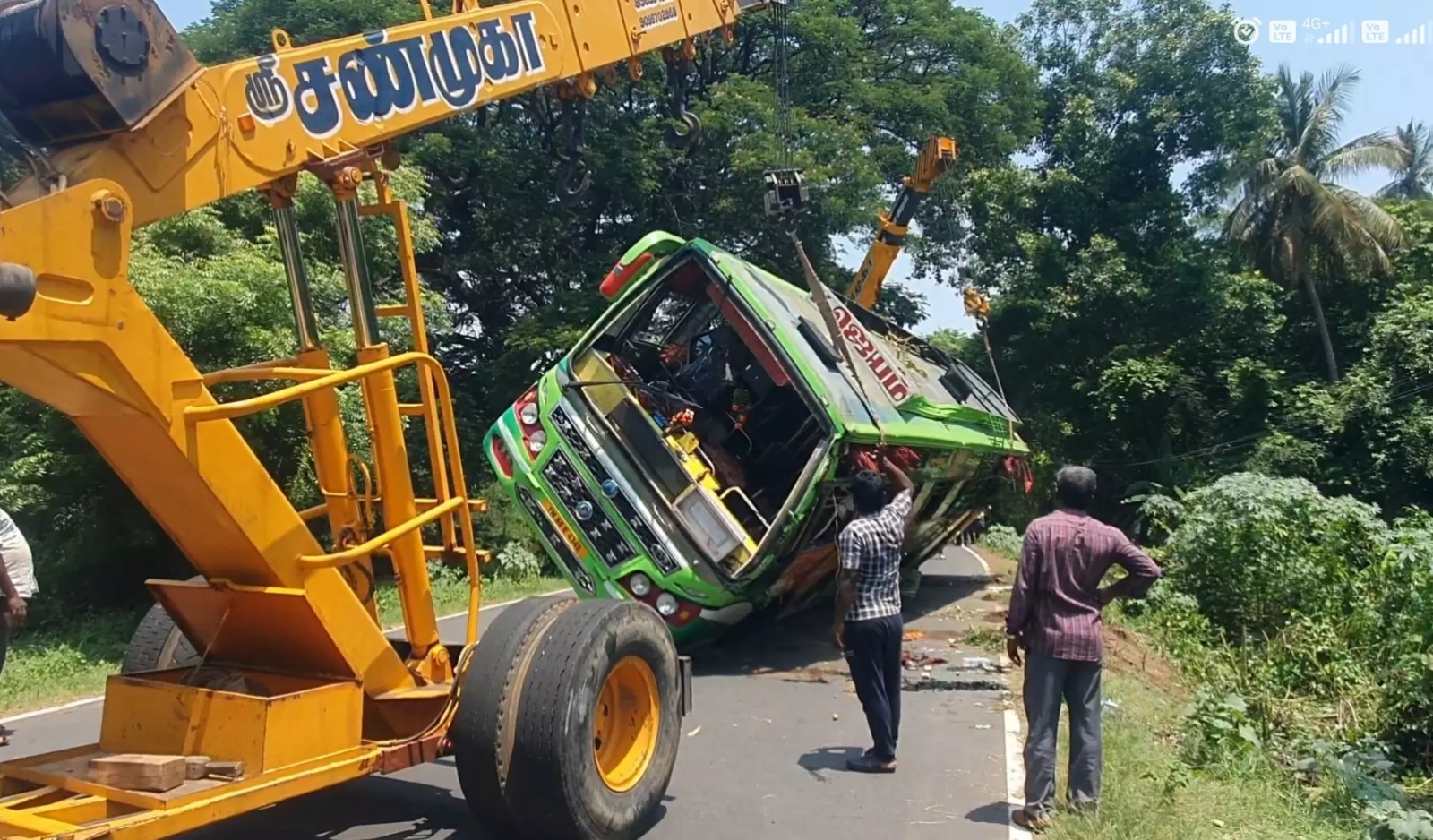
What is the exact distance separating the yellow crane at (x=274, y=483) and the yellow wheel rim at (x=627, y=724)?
1 cm

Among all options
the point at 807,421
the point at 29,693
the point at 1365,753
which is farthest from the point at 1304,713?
the point at 29,693

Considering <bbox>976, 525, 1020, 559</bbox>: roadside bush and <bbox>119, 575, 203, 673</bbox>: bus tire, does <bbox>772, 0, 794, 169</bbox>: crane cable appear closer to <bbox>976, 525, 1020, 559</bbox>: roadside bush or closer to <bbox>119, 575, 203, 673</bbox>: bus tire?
<bbox>119, 575, 203, 673</bbox>: bus tire

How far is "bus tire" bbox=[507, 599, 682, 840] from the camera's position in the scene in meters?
4.84

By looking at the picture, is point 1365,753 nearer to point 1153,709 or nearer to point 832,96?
point 1153,709

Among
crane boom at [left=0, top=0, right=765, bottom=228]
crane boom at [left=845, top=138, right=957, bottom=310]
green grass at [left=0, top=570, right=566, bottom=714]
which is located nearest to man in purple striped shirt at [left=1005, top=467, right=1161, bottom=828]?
crane boom at [left=0, top=0, right=765, bottom=228]

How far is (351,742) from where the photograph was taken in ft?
15.6

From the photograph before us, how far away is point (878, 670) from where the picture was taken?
6477 millimetres

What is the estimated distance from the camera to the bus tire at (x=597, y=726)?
4.84 metres

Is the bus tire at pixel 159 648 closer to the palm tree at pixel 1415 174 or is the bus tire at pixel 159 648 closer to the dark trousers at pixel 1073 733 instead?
the dark trousers at pixel 1073 733

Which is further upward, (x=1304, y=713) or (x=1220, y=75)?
(x=1220, y=75)

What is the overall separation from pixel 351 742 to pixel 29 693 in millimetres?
5687

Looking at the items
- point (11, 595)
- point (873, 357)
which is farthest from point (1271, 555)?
point (11, 595)

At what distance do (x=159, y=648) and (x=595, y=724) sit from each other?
7.78ft

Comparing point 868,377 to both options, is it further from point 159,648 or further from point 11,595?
point 11,595
